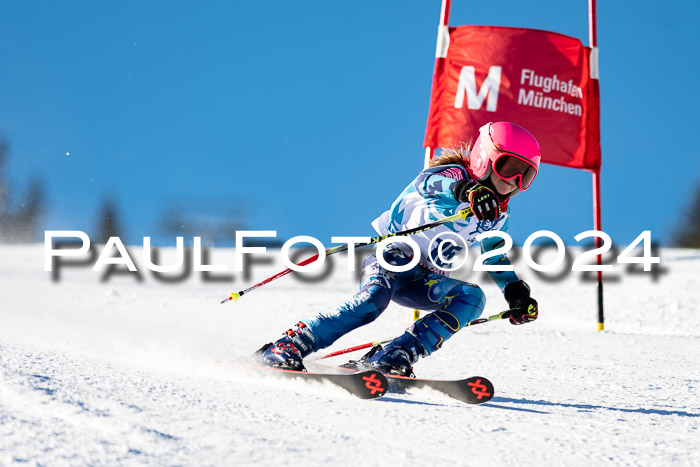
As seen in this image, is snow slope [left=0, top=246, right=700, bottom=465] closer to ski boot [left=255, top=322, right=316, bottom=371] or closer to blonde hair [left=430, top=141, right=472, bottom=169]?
ski boot [left=255, top=322, right=316, bottom=371]

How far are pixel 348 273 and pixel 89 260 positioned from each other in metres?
4.52

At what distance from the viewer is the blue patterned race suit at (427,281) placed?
10.1 feet

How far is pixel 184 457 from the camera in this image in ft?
5.39

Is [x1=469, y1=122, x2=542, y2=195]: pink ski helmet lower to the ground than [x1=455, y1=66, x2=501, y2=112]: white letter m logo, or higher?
lower

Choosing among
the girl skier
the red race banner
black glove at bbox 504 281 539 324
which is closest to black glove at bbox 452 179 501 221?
the girl skier

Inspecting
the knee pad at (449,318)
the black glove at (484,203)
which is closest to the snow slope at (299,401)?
the knee pad at (449,318)

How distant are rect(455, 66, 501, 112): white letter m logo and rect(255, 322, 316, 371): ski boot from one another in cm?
499

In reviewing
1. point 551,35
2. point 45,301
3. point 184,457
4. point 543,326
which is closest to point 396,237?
point 184,457

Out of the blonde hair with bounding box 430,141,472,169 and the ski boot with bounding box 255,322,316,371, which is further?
the blonde hair with bounding box 430,141,472,169

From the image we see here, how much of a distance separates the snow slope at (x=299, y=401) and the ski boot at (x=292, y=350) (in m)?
0.14

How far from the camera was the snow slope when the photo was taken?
179cm

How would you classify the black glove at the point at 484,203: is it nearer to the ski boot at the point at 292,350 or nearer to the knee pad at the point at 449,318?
the knee pad at the point at 449,318

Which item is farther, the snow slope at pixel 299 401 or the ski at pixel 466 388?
the ski at pixel 466 388

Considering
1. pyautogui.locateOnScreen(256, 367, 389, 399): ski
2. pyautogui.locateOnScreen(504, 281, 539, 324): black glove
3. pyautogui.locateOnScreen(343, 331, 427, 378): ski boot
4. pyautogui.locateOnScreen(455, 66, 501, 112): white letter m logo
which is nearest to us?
pyautogui.locateOnScreen(256, 367, 389, 399): ski
